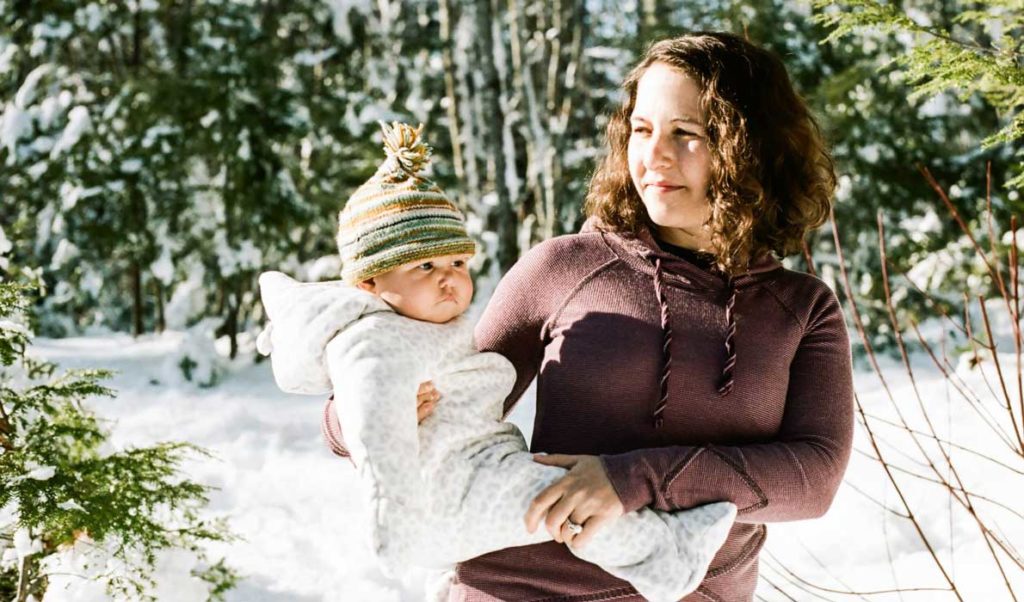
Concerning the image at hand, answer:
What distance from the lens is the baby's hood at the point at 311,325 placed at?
5.48ft

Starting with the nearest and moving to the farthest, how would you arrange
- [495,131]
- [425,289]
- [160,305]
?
1. [425,289]
2. [495,131]
3. [160,305]

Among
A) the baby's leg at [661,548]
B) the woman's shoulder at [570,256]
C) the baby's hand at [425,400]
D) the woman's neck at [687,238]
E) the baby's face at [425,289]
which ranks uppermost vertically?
the woman's neck at [687,238]

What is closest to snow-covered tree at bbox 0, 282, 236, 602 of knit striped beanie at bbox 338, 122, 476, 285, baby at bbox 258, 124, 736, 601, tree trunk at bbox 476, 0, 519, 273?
baby at bbox 258, 124, 736, 601

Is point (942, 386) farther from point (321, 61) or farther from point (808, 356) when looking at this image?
point (321, 61)

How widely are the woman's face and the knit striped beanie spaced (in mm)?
400

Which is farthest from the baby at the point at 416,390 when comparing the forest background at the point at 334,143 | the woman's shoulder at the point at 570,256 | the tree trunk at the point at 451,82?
the tree trunk at the point at 451,82

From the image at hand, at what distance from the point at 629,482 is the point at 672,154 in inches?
25.7

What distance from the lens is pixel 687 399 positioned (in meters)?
1.67

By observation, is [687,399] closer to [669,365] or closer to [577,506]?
[669,365]

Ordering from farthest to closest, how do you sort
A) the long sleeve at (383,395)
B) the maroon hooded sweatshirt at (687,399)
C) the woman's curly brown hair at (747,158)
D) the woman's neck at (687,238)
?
the woman's neck at (687,238)
the woman's curly brown hair at (747,158)
the maroon hooded sweatshirt at (687,399)
the long sleeve at (383,395)

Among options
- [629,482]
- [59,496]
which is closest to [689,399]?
[629,482]

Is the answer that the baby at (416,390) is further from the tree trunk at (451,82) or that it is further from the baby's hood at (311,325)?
the tree trunk at (451,82)

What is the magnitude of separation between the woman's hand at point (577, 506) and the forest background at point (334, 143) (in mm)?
5803

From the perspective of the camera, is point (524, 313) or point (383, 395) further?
point (524, 313)
